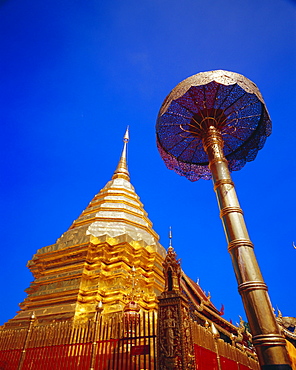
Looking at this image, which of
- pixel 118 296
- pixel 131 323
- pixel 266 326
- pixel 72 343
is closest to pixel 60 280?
pixel 118 296

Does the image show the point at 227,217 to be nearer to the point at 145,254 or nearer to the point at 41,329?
the point at 41,329

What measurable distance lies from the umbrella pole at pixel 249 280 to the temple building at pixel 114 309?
93 cm

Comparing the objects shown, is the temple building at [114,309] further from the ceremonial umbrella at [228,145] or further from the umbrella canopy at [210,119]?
the umbrella canopy at [210,119]

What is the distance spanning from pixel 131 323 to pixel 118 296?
11.0 ft

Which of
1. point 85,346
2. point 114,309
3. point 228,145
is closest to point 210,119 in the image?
point 228,145

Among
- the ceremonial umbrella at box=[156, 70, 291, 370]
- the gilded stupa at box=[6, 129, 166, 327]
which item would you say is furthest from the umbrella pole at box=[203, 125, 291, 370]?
the gilded stupa at box=[6, 129, 166, 327]

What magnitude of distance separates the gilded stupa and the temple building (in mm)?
31

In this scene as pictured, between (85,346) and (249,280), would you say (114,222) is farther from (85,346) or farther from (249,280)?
(249,280)

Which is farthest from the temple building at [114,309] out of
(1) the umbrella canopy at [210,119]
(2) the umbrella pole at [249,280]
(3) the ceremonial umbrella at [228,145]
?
(1) the umbrella canopy at [210,119]

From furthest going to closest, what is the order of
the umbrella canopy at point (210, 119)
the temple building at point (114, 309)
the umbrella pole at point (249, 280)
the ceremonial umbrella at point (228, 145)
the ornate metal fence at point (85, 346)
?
the umbrella canopy at point (210, 119)
the ornate metal fence at point (85, 346)
the temple building at point (114, 309)
the ceremonial umbrella at point (228, 145)
the umbrella pole at point (249, 280)

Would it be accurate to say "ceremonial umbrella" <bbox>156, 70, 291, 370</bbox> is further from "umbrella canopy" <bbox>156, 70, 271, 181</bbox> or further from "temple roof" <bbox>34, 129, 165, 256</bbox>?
"temple roof" <bbox>34, 129, 165, 256</bbox>

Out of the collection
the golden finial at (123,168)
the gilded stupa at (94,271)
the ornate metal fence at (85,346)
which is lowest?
the ornate metal fence at (85,346)

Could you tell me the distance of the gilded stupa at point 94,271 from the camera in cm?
810

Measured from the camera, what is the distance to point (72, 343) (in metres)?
5.14
